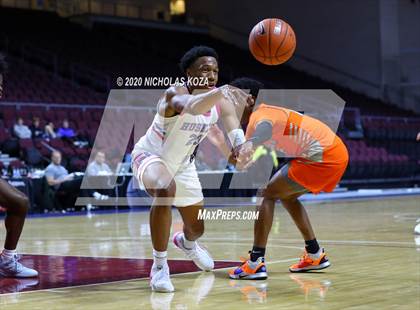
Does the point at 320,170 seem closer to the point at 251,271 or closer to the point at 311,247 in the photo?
the point at 311,247

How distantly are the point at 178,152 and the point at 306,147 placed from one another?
102 centimetres

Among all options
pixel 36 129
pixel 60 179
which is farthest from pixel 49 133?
pixel 60 179

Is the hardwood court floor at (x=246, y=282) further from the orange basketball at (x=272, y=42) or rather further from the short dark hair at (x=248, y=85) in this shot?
the orange basketball at (x=272, y=42)

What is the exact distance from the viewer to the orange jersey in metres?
5.81

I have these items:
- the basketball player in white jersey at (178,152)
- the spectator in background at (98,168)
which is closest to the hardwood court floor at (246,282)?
the basketball player in white jersey at (178,152)

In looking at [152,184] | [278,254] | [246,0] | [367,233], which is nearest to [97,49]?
[246,0]

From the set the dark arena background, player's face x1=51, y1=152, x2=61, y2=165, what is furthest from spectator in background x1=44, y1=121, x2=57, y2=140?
player's face x1=51, y1=152, x2=61, y2=165

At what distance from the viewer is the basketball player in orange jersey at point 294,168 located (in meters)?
5.70

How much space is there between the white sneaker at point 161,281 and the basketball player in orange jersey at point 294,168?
76 centimetres

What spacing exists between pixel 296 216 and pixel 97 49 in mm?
20553

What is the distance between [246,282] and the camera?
17.9 ft

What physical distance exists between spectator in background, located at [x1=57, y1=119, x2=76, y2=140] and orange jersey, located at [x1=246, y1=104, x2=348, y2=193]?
11.0m

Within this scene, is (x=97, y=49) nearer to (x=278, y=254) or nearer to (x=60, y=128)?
(x=60, y=128)

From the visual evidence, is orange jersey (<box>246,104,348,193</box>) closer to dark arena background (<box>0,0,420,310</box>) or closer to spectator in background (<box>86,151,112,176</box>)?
dark arena background (<box>0,0,420,310</box>)
